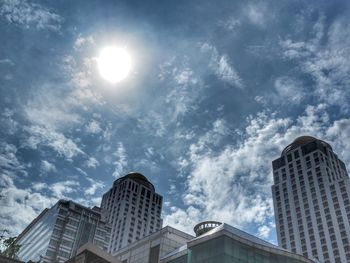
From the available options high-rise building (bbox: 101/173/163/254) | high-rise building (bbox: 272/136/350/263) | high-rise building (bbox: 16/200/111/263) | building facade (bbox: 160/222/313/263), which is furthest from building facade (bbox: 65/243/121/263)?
high-rise building (bbox: 101/173/163/254)

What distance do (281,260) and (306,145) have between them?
103 metres

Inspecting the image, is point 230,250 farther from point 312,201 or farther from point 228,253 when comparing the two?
point 312,201

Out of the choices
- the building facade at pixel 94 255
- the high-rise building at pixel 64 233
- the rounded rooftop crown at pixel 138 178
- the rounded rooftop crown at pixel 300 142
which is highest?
the rounded rooftop crown at pixel 300 142

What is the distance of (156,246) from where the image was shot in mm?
47844

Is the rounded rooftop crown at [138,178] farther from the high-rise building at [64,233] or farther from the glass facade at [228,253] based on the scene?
the glass facade at [228,253]

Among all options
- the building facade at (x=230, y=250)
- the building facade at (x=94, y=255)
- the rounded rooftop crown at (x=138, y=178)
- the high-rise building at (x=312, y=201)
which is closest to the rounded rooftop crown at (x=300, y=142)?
the high-rise building at (x=312, y=201)

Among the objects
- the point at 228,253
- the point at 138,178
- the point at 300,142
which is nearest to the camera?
the point at 228,253

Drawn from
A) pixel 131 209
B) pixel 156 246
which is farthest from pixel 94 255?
pixel 131 209

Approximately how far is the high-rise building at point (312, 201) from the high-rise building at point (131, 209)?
161 ft

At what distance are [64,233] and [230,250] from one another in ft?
274

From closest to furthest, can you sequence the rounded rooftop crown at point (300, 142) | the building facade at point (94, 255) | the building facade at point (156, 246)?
the building facade at point (94, 255) < the building facade at point (156, 246) < the rounded rooftop crown at point (300, 142)

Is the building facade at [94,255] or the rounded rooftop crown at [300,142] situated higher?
the rounded rooftop crown at [300,142]

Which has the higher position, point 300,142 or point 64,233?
point 300,142

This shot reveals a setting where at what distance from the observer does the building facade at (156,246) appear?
154 ft
